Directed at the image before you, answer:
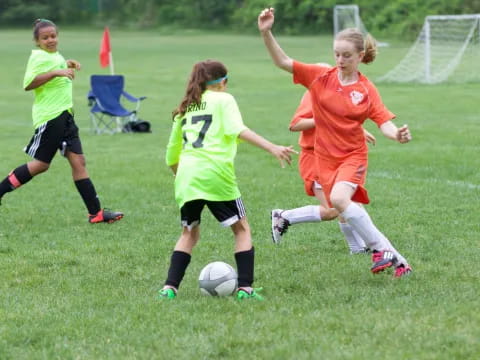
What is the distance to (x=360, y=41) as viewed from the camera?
568cm

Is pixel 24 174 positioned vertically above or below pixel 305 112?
below

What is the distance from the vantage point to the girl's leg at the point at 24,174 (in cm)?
812

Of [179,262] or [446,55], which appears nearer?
[179,262]

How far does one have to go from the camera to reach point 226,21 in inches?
2682

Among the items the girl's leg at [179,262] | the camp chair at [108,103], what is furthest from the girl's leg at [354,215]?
the camp chair at [108,103]

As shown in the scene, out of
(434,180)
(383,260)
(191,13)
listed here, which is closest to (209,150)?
(383,260)

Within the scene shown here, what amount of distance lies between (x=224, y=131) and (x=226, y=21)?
64.1m

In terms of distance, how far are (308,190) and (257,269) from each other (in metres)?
0.90

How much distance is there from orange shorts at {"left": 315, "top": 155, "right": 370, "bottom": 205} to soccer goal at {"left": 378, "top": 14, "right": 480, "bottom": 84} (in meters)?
19.6

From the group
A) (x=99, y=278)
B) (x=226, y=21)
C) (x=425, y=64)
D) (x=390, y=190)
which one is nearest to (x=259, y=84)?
(x=425, y=64)

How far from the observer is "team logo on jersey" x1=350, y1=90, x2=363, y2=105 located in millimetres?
5676

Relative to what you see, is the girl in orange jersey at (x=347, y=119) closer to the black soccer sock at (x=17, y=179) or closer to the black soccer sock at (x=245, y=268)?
the black soccer sock at (x=245, y=268)

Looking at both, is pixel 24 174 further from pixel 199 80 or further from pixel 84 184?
pixel 199 80

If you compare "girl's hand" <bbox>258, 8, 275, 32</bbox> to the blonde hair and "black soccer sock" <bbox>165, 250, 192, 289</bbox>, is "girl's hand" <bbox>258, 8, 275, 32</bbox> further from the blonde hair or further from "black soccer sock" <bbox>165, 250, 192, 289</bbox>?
"black soccer sock" <bbox>165, 250, 192, 289</bbox>
